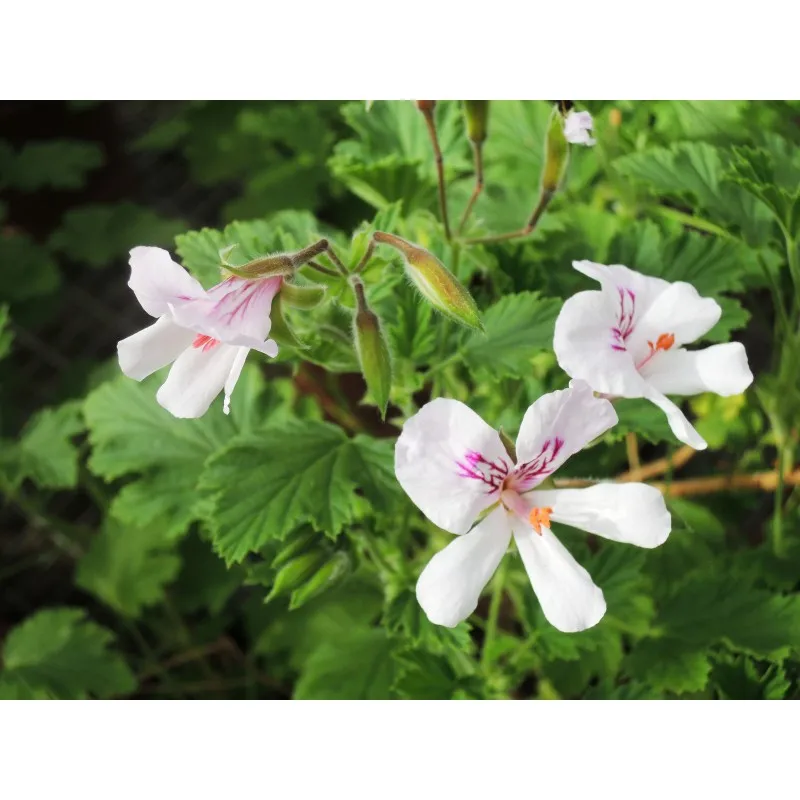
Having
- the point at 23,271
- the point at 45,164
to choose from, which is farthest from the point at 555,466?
the point at 45,164

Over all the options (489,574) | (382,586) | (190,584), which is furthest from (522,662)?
(190,584)

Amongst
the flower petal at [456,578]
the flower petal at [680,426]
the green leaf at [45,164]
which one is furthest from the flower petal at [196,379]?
the green leaf at [45,164]

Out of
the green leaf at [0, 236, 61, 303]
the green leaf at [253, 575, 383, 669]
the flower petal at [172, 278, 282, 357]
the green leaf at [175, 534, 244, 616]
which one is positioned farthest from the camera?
the green leaf at [0, 236, 61, 303]

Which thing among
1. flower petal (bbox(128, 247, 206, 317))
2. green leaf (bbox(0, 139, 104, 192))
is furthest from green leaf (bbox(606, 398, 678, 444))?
green leaf (bbox(0, 139, 104, 192))

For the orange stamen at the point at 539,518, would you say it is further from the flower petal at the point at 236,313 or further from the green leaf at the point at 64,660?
the green leaf at the point at 64,660

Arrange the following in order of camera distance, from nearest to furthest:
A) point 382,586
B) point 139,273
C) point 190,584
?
1. point 139,273
2. point 382,586
3. point 190,584

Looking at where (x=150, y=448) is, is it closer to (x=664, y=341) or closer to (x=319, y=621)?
(x=319, y=621)

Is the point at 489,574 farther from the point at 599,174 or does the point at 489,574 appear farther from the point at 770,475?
the point at 599,174

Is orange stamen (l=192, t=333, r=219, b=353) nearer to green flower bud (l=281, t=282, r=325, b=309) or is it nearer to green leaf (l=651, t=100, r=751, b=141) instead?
green flower bud (l=281, t=282, r=325, b=309)
